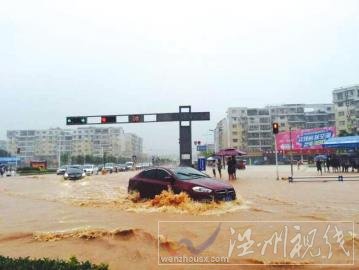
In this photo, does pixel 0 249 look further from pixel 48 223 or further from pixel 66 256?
pixel 48 223

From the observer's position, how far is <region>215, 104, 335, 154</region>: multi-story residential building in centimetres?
13475

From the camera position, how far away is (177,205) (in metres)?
13.1

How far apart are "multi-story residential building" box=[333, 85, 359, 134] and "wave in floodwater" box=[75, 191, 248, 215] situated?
321 feet

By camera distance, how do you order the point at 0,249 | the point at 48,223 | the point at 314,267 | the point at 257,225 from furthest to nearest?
the point at 48,223 < the point at 257,225 < the point at 0,249 < the point at 314,267

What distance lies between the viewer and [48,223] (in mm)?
12000

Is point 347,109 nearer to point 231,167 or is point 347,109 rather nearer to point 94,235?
point 231,167

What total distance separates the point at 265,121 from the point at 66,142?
7504cm

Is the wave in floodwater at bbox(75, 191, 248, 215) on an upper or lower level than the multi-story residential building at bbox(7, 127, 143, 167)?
lower

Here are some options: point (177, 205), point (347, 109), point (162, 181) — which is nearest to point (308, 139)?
point (347, 109)

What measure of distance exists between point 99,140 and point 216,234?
16525cm

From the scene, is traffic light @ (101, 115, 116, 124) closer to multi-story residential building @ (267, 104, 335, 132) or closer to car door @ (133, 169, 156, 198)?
car door @ (133, 169, 156, 198)

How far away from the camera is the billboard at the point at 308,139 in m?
78.5

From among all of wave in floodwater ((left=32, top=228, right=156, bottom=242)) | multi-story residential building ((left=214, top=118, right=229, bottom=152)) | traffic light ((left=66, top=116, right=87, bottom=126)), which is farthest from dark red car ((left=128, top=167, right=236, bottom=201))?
multi-story residential building ((left=214, top=118, right=229, bottom=152))

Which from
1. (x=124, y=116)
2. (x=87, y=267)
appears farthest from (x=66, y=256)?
(x=124, y=116)
